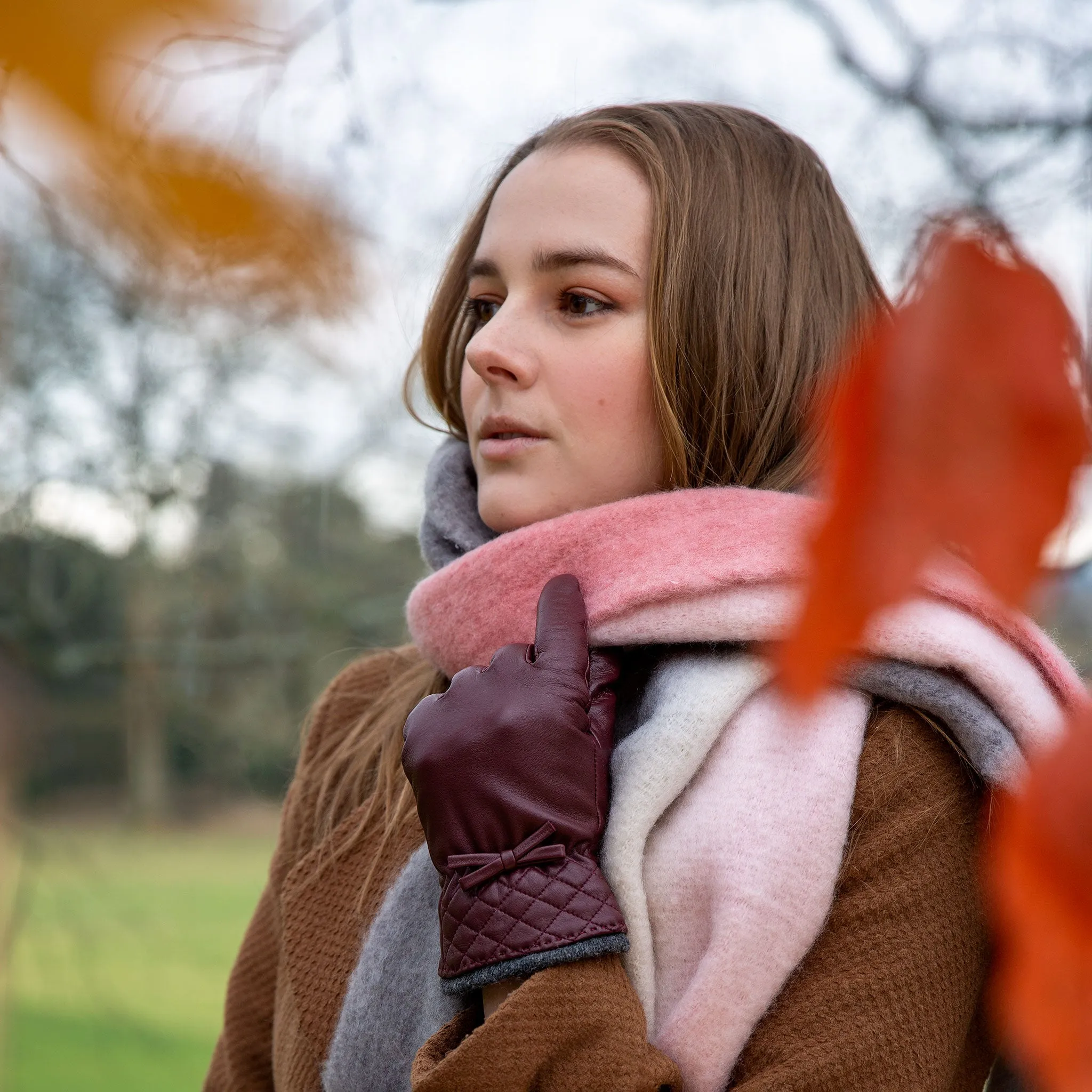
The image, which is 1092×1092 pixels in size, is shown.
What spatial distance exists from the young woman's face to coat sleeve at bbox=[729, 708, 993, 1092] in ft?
1.17

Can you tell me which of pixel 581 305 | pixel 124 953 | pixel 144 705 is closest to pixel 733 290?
pixel 581 305

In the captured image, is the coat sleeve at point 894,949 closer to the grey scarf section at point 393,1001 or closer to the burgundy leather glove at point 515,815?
the burgundy leather glove at point 515,815

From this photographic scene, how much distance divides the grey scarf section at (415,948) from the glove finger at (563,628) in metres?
0.09

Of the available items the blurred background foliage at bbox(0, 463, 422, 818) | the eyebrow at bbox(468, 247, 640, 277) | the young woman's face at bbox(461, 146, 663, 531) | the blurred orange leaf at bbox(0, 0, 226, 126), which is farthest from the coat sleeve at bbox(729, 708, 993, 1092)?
the blurred background foliage at bbox(0, 463, 422, 818)

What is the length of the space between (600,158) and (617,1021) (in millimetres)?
795

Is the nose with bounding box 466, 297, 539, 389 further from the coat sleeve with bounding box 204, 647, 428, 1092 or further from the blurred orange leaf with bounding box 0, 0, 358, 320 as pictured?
the coat sleeve with bounding box 204, 647, 428, 1092

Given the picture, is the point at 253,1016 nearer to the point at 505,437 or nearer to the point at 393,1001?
the point at 393,1001

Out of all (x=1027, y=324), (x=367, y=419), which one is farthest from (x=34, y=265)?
(x=1027, y=324)

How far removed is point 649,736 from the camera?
3.14 ft

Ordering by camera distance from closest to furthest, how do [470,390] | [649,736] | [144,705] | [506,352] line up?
[649,736] < [506,352] < [470,390] < [144,705]

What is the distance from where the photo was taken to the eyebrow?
3.49ft

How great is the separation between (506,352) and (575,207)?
0.16 meters

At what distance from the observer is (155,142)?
595 mm

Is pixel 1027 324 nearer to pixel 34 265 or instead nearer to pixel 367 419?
pixel 34 265
